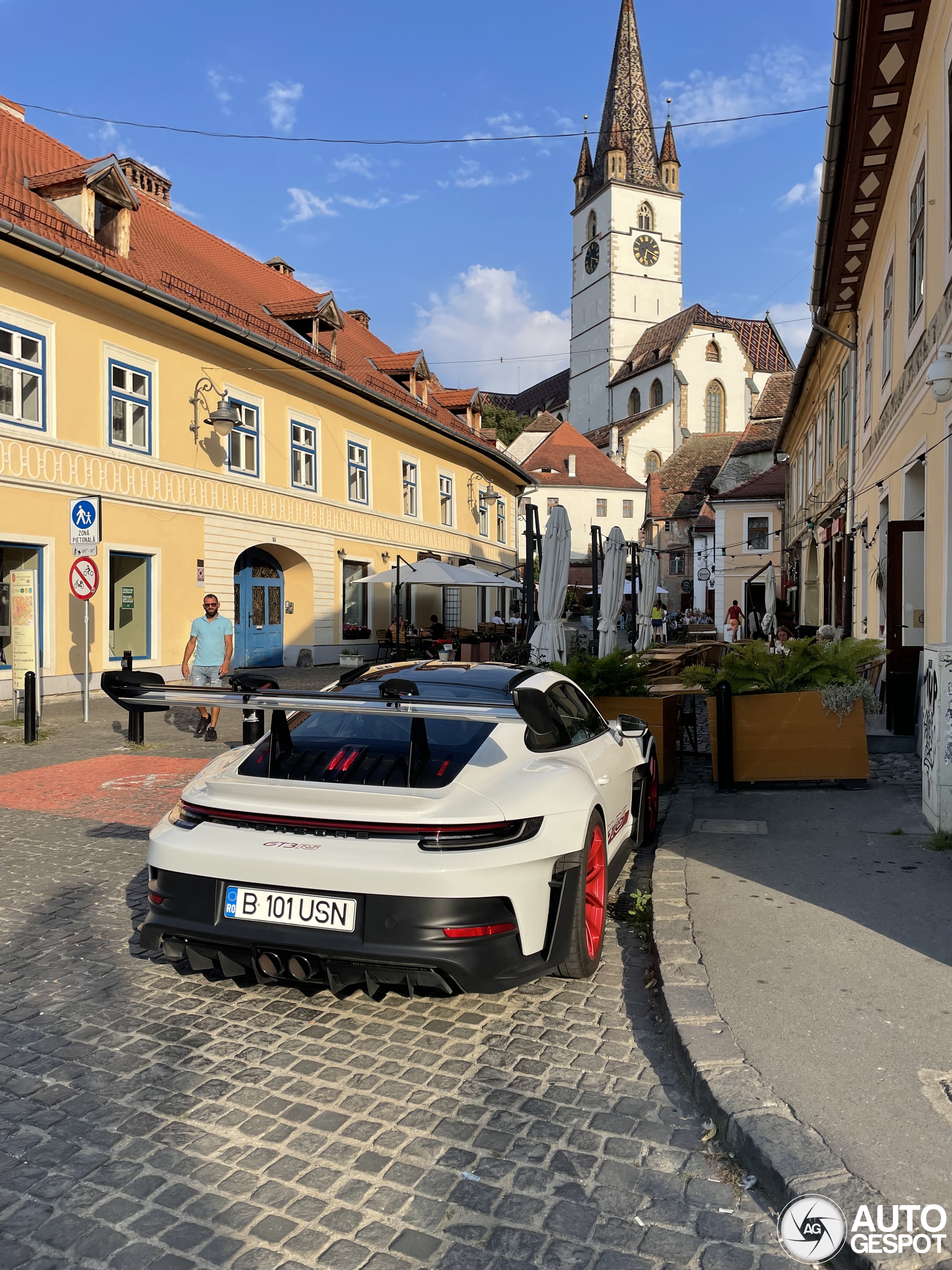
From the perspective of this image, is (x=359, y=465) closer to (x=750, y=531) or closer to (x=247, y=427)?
(x=247, y=427)

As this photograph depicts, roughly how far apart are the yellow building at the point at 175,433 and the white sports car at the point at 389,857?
44.0 ft

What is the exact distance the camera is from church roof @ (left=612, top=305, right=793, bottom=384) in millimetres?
79000

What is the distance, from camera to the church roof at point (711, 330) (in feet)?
259

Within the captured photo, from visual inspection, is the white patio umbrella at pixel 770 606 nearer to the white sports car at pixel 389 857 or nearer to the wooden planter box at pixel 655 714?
the wooden planter box at pixel 655 714

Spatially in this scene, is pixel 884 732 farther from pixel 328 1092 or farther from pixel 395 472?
pixel 395 472

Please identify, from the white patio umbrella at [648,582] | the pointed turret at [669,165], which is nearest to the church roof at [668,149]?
the pointed turret at [669,165]

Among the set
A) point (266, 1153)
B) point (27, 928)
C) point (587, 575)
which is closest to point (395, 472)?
point (27, 928)

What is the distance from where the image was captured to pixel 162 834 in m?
3.82

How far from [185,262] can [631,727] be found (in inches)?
806

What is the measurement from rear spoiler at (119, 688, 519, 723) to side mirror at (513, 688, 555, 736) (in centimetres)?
6

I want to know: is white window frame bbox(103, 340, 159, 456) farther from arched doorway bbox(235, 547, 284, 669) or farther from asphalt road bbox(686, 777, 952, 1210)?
asphalt road bbox(686, 777, 952, 1210)

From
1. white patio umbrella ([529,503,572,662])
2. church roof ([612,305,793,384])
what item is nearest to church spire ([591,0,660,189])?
church roof ([612,305,793,384])

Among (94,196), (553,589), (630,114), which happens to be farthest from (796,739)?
(630,114)
